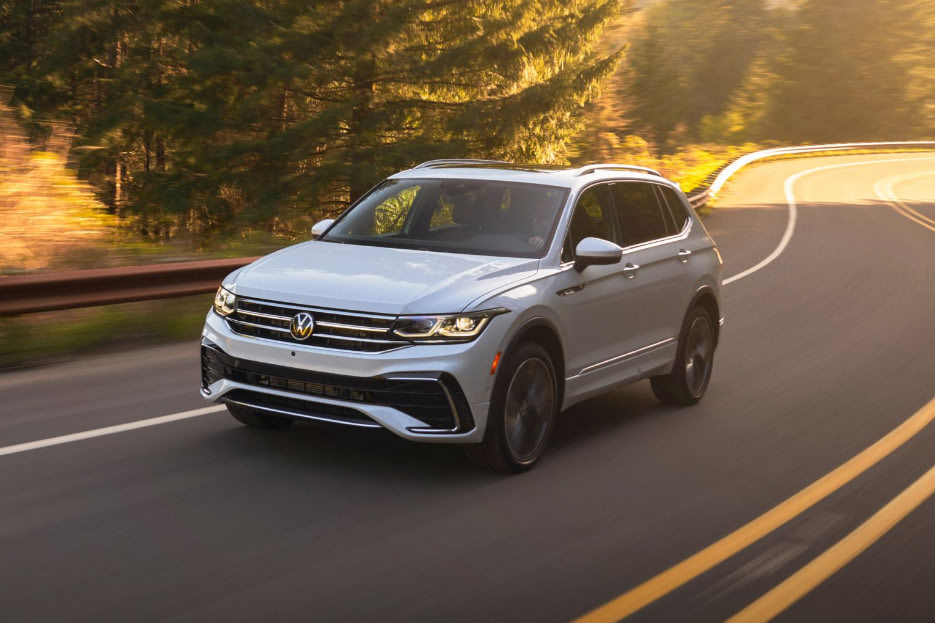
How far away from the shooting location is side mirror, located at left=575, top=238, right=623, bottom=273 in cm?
734

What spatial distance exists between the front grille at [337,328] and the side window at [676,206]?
351cm

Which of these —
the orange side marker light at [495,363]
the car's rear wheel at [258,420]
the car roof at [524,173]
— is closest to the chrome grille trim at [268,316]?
the car's rear wheel at [258,420]

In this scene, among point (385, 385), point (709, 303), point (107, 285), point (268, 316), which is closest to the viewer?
point (385, 385)

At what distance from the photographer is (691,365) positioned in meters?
9.31

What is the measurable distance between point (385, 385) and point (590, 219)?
2244 mm

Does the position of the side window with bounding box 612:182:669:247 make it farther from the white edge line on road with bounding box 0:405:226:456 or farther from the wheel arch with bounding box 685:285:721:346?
the white edge line on road with bounding box 0:405:226:456

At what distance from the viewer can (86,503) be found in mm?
6051

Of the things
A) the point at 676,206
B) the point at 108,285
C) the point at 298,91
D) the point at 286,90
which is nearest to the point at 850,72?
the point at 286,90

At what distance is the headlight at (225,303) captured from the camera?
22.5 feet

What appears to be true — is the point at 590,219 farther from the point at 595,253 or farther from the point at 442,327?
the point at 442,327

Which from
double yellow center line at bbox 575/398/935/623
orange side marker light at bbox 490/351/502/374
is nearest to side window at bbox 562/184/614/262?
orange side marker light at bbox 490/351/502/374

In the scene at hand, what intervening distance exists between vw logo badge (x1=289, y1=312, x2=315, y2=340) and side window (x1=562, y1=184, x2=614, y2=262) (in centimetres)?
176

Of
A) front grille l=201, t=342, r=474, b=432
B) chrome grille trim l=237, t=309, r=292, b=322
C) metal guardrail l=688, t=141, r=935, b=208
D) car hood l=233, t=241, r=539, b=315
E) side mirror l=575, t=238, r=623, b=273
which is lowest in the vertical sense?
metal guardrail l=688, t=141, r=935, b=208

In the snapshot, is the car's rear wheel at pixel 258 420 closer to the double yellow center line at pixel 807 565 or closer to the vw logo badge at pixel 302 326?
the vw logo badge at pixel 302 326
